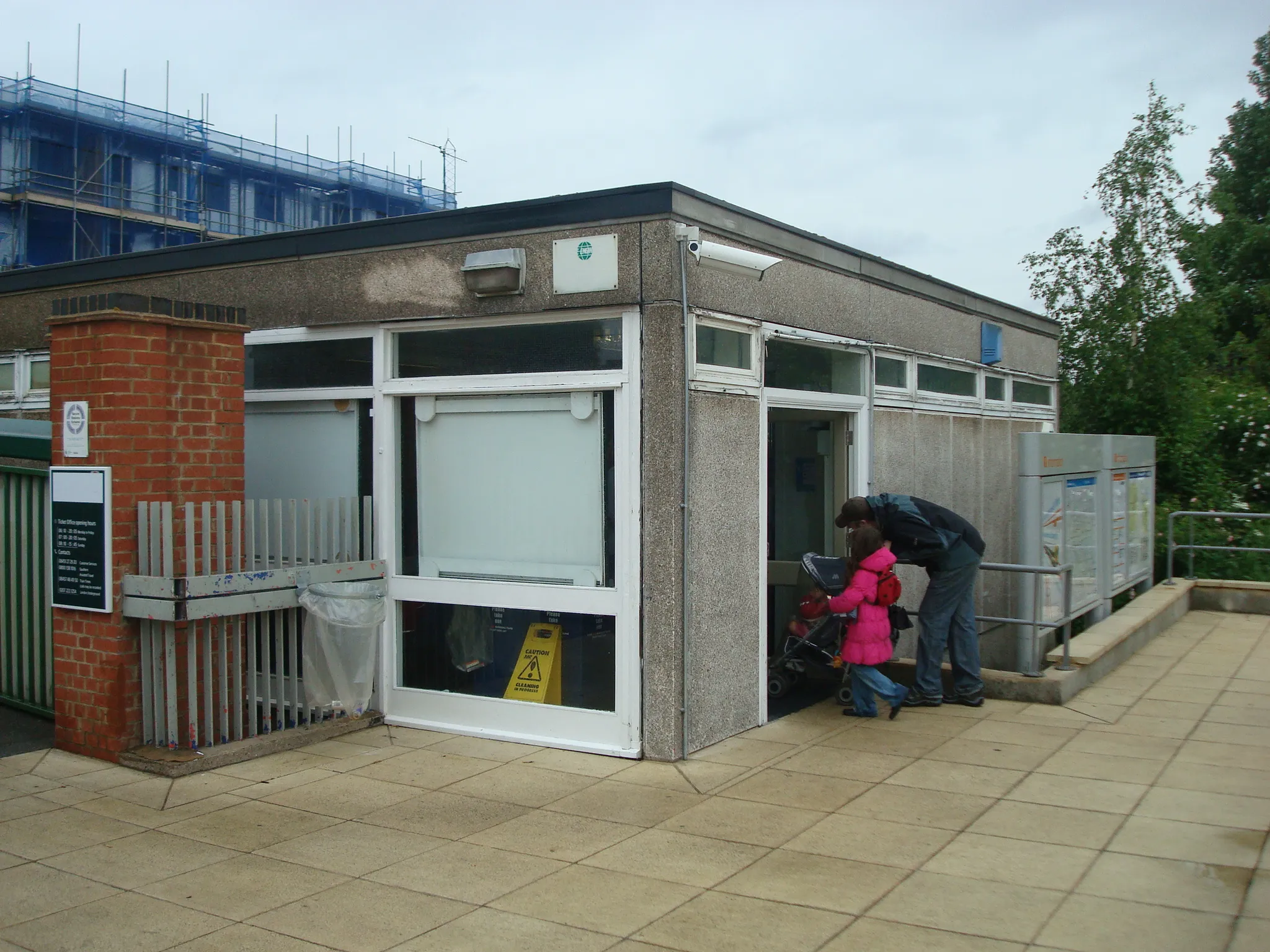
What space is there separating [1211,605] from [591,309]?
31.6 feet

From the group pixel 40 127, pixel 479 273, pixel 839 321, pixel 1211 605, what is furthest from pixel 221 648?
pixel 40 127

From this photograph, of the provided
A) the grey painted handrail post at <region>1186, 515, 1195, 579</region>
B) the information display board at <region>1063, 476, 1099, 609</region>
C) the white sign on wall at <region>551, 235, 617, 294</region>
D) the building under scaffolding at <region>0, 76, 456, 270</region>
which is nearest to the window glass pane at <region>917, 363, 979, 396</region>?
the information display board at <region>1063, 476, 1099, 609</region>

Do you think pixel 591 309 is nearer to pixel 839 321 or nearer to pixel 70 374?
pixel 839 321

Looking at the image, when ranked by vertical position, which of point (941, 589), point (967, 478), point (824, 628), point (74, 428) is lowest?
point (824, 628)

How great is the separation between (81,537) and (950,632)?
590 cm

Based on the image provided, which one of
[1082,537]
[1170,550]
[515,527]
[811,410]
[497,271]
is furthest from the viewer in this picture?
[1170,550]

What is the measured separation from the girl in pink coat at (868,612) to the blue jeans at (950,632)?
1.90ft

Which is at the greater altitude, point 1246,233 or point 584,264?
point 1246,233

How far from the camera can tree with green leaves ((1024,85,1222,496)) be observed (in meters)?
16.3

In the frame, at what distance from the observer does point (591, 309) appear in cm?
704

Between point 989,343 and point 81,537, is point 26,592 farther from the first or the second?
point 989,343

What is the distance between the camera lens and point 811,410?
8.60 metres

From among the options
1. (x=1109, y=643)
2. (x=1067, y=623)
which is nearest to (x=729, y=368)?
(x=1067, y=623)

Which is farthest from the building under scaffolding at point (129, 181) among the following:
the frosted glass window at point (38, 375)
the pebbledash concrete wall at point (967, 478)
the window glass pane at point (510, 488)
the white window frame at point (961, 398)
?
the window glass pane at point (510, 488)
